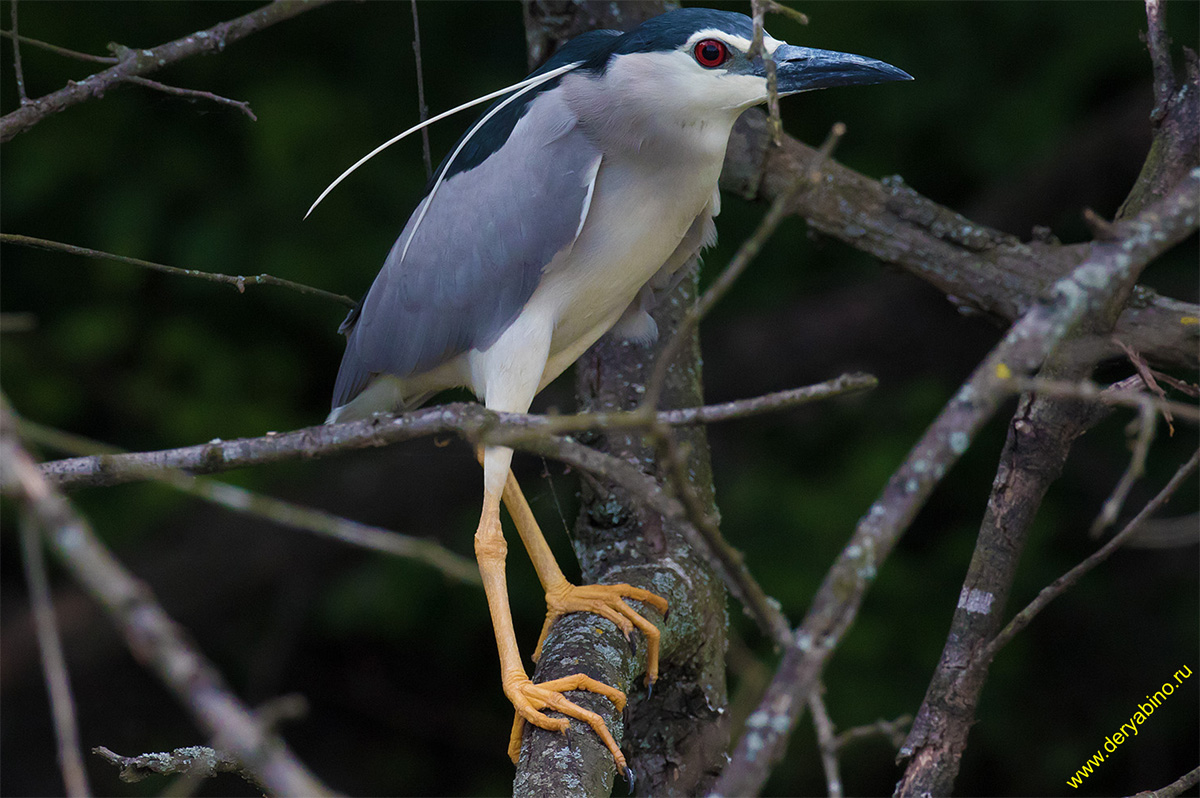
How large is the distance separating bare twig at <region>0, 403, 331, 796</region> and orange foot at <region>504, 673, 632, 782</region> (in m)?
0.97

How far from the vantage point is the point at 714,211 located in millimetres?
1863

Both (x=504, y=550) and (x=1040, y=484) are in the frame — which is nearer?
(x=1040, y=484)

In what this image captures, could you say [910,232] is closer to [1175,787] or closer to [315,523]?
[1175,787]

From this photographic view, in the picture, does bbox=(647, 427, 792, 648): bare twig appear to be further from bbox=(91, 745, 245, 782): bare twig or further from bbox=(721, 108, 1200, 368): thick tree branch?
bbox=(721, 108, 1200, 368): thick tree branch

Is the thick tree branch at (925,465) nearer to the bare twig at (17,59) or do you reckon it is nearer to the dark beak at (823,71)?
the dark beak at (823,71)

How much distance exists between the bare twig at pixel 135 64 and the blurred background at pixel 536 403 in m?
1.26

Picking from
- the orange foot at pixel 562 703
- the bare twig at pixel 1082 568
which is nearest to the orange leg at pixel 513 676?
the orange foot at pixel 562 703

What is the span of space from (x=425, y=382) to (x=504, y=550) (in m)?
0.42

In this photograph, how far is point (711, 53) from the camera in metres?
1.62

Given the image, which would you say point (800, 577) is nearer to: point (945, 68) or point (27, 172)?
point (945, 68)

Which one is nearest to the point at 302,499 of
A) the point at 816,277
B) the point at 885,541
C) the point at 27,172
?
the point at 27,172


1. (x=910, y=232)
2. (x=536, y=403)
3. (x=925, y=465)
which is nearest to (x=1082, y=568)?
(x=925, y=465)

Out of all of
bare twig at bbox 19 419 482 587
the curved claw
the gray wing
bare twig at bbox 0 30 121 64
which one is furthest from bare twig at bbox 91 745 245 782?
bare twig at bbox 0 30 121 64

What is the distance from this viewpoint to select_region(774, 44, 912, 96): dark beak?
5.23ft
